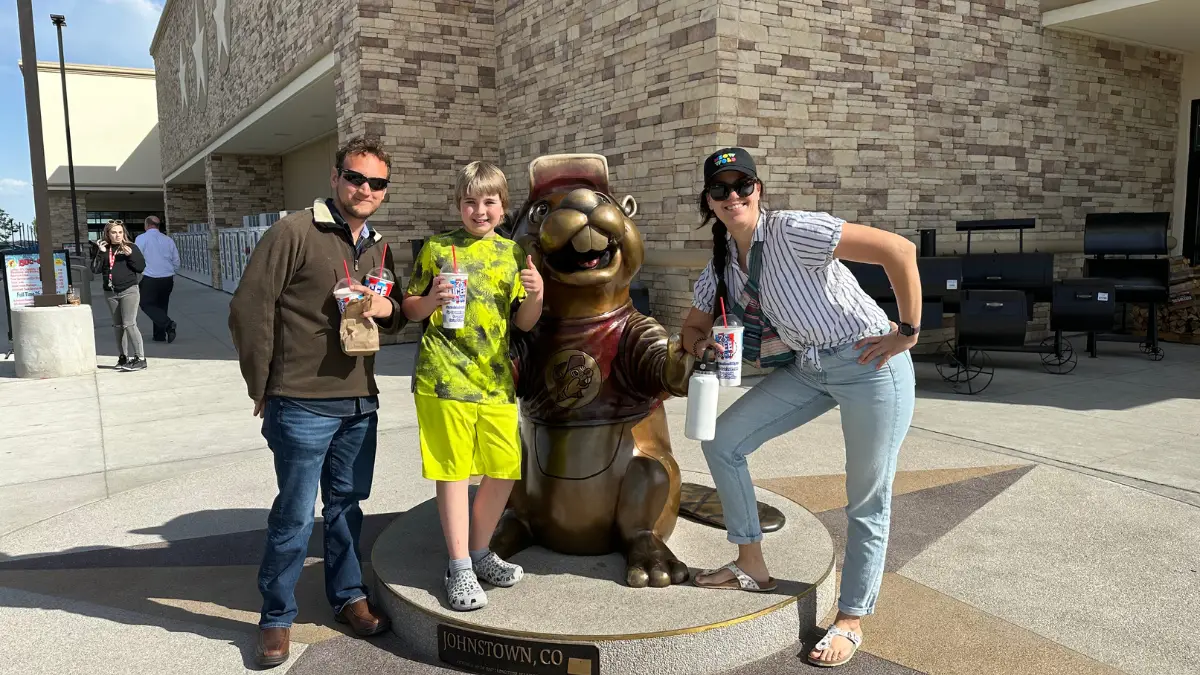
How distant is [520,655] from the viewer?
2664 mm

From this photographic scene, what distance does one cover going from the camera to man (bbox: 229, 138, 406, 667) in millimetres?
2707

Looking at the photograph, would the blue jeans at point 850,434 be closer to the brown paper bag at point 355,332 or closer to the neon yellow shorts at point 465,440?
the neon yellow shorts at point 465,440

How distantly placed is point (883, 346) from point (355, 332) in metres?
1.72

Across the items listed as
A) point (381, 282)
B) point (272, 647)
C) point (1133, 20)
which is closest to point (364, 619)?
point (272, 647)

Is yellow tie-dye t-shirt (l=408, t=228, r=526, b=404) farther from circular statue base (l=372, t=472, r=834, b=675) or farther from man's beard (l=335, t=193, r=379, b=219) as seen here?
circular statue base (l=372, t=472, r=834, b=675)

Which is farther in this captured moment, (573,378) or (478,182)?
(573,378)

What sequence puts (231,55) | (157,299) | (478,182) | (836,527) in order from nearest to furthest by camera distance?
1. (478,182)
2. (836,527)
3. (157,299)
4. (231,55)

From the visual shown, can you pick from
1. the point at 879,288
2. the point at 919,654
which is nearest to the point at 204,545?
the point at 919,654

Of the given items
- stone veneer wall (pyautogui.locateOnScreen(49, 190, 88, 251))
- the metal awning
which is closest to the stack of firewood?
the metal awning

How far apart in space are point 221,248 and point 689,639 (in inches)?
828

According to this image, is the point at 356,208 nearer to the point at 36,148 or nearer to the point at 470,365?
the point at 470,365

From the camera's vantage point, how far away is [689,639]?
2684 mm

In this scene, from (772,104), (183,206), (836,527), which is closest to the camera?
(836,527)

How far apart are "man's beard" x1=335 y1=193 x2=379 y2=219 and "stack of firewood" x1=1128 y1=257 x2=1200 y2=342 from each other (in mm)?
11262
